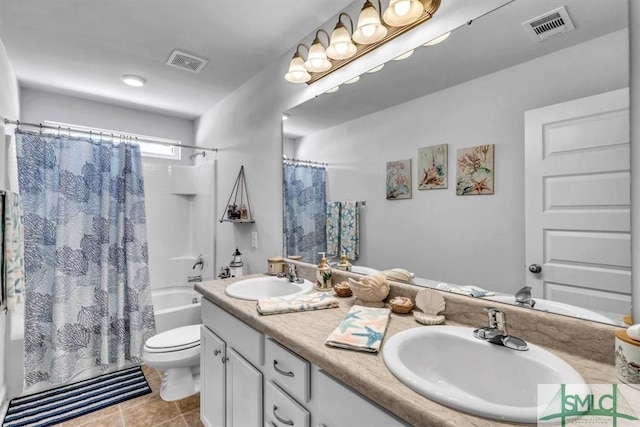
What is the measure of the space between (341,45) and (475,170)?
910 millimetres

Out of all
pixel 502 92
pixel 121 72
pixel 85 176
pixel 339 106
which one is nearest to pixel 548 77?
pixel 502 92

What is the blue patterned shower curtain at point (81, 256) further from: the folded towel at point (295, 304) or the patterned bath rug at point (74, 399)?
the folded towel at point (295, 304)

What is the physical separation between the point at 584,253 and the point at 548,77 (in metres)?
0.57

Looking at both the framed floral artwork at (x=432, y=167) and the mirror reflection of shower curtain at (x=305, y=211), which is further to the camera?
the mirror reflection of shower curtain at (x=305, y=211)

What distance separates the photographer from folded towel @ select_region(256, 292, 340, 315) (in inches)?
49.9

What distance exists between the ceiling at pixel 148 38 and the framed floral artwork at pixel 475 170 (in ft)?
3.56

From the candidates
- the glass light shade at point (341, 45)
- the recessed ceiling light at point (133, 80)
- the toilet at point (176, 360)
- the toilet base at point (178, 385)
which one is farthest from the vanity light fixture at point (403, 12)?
the toilet base at point (178, 385)

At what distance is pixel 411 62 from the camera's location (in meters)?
1.38

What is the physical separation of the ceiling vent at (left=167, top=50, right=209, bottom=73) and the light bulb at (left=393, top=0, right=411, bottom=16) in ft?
5.05

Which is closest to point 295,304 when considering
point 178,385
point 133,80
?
point 178,385

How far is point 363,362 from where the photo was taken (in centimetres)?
84

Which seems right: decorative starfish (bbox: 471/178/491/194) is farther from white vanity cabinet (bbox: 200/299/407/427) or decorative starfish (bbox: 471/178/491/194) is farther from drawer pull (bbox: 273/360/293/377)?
drawer pull (bbox: 273/360/293/377)

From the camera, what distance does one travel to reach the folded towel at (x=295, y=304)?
1.27 meters

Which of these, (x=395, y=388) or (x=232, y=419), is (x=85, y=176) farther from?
(x=395, y=388)
